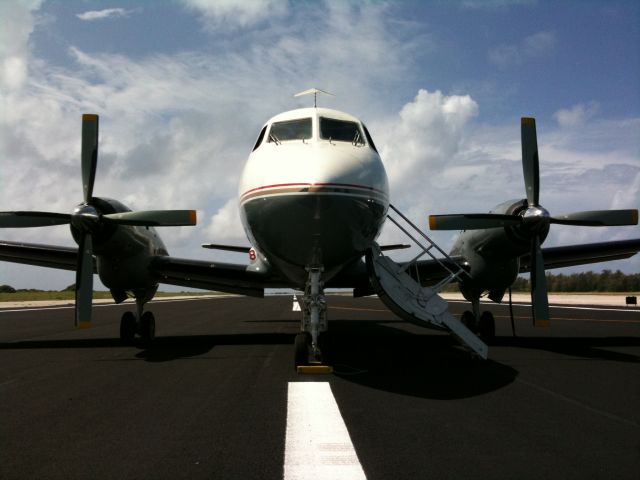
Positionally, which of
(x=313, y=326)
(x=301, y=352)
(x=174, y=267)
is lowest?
(x=301, y=352)

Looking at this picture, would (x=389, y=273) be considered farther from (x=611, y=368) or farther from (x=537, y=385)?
(x=611, y=368)

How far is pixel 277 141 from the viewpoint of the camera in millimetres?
8633

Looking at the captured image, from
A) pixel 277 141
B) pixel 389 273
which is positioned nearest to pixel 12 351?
pixel 277 141

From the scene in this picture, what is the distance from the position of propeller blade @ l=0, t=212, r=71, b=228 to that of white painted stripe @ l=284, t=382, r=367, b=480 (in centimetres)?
721

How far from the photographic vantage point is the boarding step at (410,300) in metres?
8.24

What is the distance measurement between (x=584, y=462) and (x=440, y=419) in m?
1.58

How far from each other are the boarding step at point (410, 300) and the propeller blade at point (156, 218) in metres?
3.99

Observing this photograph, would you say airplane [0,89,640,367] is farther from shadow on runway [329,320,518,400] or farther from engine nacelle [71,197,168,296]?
shadow on runway [329,320,518,400]

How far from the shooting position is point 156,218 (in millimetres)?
10797

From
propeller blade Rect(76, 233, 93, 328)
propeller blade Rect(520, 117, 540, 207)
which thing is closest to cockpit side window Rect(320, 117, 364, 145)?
propeller blade Rect(520, 117, 540, 207)

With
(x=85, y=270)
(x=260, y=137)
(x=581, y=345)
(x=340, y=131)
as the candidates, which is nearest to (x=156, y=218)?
(x=85, y=270)

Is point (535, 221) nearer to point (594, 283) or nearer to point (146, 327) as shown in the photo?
point (146, 327)

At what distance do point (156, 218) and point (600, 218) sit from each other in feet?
31.0

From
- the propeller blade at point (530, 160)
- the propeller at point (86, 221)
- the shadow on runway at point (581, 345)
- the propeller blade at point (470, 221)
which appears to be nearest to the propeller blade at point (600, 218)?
the propeller blade at point (530, 160)
